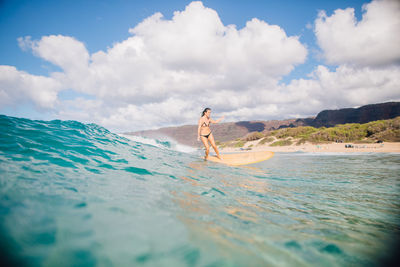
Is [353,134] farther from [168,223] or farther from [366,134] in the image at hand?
[168,223]

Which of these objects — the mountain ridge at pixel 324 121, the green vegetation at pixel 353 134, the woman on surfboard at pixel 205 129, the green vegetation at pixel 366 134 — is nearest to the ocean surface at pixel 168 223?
the woman on surfboard at pixel 205 129

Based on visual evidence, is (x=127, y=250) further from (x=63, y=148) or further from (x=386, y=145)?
(x=386, y=145)

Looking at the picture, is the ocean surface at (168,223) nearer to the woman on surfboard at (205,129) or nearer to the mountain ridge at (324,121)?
the woman on surfboard at (205,129)

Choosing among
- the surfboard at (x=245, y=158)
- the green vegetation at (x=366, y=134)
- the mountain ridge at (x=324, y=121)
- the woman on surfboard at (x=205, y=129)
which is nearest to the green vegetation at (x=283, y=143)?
the green vegetation at (x=366, y=134)

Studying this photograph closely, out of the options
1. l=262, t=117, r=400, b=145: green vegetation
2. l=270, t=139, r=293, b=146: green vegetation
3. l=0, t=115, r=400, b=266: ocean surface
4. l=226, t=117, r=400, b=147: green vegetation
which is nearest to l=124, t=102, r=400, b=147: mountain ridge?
l=270, t=139, r=293, b=146: green vegetation

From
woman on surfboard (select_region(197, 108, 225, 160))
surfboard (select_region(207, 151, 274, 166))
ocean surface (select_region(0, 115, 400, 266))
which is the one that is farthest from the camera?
woman on surfboard (select_region(197, 108, 225, 160))

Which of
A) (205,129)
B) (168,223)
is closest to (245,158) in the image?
(205,129)

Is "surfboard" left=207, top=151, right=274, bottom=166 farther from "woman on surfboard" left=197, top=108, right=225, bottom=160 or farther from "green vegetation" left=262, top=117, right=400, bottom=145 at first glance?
"green vegetation" left=262, top=117, right=400, bottom=145

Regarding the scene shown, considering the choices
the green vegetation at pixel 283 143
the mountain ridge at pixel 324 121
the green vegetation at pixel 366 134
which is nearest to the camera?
the green vegetation at pixel 366 134

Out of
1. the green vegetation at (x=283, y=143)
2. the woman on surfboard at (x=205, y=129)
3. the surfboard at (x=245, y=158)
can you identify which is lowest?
the green vegetation at (x=283, y=143)

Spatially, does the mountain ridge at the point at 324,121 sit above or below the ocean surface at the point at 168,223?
above

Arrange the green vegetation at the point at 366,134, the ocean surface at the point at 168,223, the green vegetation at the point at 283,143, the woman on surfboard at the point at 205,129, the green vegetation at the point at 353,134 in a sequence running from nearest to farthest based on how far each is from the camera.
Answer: the ocean surface at the point at 168,223
the woman on surfboard at the point at 205,129
the green vegetation at the point at 366,134
the green vegetation at the point at 353,134
the green vegetation at the point at 283,143

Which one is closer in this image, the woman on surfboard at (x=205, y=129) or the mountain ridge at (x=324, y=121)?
the woman on surfboard at (x=205, y=129)

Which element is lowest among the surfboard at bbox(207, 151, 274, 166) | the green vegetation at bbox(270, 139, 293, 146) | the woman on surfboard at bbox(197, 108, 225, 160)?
the green vegetation at bbox(270, 139, 293, 146)
